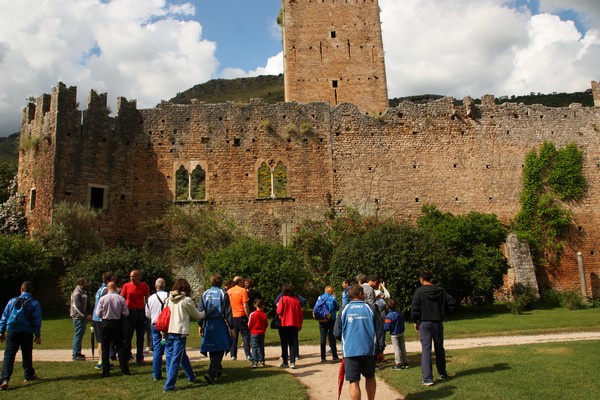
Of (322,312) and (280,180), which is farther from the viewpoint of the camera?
(280,180)

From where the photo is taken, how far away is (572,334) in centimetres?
1328

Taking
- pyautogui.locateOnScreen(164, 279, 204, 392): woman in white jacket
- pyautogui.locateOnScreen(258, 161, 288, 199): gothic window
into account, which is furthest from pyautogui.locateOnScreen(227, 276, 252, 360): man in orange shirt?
pyautogui.locateOnScreen(258, 161, 288, 199): gothic window

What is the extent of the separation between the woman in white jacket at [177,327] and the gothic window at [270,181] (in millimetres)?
14774

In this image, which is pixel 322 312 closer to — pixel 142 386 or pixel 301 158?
pixel 142 386

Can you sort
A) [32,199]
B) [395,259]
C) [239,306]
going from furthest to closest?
1. [32,199]
2. [395,259]
3. [239,306]

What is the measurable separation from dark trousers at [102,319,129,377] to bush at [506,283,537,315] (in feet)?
A: 49.0

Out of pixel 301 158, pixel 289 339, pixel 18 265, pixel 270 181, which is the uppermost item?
pixel 301 158

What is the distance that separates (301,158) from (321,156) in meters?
0.97

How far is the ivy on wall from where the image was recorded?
23.4m

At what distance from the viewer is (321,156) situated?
23.5 m

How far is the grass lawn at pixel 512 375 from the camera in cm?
721

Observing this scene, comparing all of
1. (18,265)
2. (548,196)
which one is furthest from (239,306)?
(548,196)

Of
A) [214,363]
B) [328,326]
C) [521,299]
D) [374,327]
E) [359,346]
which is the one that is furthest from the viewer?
[521,299]

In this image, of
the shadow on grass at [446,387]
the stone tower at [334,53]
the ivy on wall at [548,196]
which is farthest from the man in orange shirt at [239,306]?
the stone tower at [334,53]
